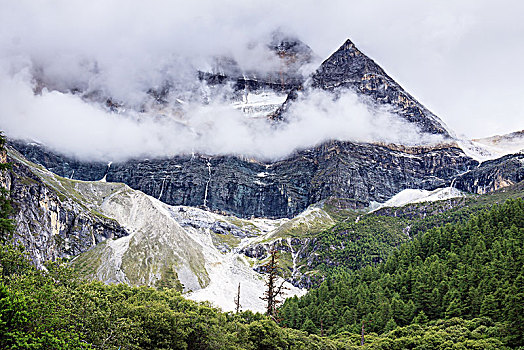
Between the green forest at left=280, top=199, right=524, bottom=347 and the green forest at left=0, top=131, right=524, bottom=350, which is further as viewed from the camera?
the green forest at left=280, top=199, right=524, bottom=347

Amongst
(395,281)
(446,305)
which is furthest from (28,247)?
(446,305)

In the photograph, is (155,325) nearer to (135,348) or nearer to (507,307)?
(135,348)

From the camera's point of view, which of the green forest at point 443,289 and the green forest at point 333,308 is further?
the green forest at point 443,289

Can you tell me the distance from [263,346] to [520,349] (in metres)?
43.9

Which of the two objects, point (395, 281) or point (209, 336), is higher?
point (395, 281)

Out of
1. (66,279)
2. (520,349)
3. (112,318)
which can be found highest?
(66,279)

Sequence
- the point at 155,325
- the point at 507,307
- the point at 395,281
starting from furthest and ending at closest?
the point at 395,281
the point at 507,307
the point at 155,325

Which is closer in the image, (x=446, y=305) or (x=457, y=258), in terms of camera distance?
(x=446, y=305)

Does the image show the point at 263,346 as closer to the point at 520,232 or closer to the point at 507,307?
the point at 507,307

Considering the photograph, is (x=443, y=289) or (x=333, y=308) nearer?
(x=443, y=289)

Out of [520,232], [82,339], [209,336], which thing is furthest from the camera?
[520,232]

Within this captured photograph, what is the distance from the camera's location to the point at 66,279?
52.8 meters

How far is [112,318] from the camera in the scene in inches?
2034

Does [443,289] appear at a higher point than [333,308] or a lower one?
higher
